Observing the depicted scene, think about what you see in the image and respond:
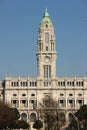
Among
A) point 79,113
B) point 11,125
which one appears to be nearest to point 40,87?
point 79,113

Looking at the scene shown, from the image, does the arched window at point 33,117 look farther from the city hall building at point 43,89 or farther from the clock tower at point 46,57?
the clock tower at point 46,57

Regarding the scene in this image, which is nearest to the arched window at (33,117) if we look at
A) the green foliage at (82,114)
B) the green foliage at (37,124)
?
the green foliage at (37,124)

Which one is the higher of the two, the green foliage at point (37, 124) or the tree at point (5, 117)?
the green foliage at point (37, 124)

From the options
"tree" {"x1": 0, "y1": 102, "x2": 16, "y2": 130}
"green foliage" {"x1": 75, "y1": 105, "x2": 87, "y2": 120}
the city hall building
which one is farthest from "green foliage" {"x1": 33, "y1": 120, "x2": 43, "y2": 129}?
"tree" {"x1": 0, "y1": 102, "x2": 16, "y2": 130}

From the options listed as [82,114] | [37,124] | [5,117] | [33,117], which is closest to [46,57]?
[33,117]

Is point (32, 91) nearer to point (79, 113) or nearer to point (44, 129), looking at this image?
point (44, 129)

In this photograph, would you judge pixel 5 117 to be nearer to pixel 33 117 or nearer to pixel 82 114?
pixel 82 114

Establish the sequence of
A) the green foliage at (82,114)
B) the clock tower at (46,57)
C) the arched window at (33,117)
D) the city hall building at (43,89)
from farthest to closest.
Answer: the clock tower at (46,57)
the city hall building at (43,89)
the arched window at (33,117)
the green foliage at (82,114)

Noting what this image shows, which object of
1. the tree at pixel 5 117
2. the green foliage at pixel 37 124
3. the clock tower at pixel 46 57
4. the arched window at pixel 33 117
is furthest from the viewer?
the clock tower at pixel 46 57

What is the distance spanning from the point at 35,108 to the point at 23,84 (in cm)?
821

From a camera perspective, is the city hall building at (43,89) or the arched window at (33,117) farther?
the city hall building at (43,89)

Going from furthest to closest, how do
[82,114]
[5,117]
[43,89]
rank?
[43,89] → [82,114] → [5,117]

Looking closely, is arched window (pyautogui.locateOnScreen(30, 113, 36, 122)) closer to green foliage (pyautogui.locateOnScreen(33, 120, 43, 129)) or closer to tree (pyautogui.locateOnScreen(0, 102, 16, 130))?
green foliage (pyautogui.locateOnScreen(33, 120, 43, 129))

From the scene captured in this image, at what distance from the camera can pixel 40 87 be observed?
197250 mm
